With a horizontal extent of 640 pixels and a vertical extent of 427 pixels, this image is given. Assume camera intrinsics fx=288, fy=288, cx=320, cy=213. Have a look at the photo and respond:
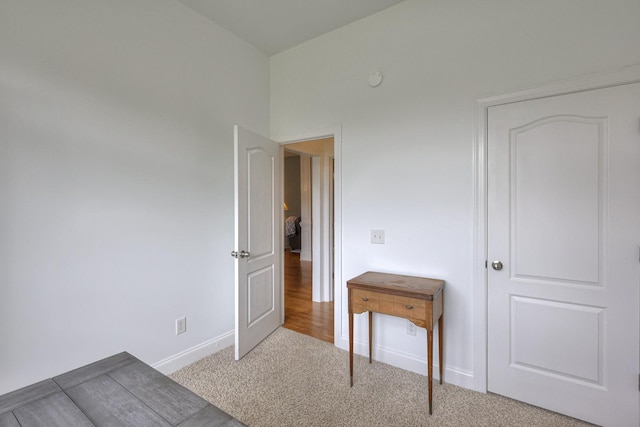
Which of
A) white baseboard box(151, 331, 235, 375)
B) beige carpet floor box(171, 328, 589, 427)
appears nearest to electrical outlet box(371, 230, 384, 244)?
beige carpet floor box(171, 328, 589, 427)

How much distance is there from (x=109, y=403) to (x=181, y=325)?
1.59 m

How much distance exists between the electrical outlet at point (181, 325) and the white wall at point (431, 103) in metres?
1.40

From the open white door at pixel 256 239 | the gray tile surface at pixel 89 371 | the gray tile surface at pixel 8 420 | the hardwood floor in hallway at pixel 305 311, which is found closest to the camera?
the gray tile surface at pixel 8 420

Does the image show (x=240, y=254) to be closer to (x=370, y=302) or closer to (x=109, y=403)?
(x=370, y=302)

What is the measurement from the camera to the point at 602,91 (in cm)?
172

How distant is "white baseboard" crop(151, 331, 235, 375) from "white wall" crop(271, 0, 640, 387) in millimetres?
1144

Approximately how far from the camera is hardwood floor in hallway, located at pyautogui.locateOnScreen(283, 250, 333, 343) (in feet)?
10.3

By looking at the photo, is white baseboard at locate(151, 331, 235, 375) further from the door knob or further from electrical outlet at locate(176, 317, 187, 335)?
the door knob

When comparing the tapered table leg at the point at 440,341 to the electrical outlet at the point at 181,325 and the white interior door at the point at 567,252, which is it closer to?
the white interior door at the point at 567,252

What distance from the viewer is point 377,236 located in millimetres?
2539

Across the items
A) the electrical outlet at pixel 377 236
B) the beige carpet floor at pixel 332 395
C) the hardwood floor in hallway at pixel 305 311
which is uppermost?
the electrical outlet at pixel 377 236

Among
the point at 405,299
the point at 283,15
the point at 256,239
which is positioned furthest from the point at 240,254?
the point at 283,15

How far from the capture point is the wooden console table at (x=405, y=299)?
1.91 m

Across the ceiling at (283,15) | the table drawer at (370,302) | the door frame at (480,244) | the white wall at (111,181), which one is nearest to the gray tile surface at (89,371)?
the white wall at (111,181)
